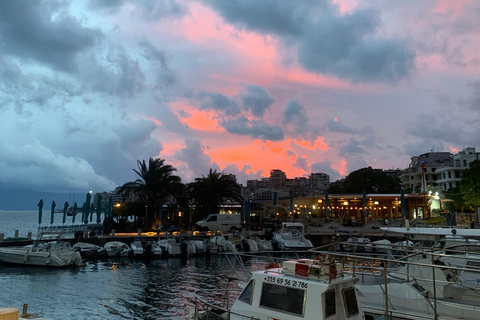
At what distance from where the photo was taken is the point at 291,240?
40688mm

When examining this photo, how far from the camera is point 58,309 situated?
1806 cm

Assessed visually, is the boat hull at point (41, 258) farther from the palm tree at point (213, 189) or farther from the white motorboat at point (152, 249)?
the palm tree at point (213, 189)

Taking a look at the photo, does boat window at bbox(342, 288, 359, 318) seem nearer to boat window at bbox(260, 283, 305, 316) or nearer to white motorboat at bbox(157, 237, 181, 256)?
Answer: boat window at bbox(260, 283, 305, 316)

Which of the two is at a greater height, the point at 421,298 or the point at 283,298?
the point at 283,298

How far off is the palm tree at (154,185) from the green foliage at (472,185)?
154 feet

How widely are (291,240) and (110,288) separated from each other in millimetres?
23210

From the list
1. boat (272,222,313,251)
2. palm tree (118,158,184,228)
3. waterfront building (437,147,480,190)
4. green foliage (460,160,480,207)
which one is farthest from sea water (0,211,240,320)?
waterfront building (437,147,480,190)

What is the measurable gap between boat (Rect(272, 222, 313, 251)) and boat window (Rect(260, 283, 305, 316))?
102 ft

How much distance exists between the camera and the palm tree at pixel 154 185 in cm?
5562

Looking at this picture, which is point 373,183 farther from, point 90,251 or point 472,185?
point 90,251

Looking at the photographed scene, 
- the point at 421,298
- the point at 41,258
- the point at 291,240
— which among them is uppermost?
the point at 421,298

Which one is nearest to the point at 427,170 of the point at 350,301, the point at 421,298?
the point at 421,298

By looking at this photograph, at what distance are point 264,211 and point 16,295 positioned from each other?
6167 cm

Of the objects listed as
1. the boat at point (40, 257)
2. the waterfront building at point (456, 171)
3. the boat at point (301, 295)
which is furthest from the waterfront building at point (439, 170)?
the boat at point (301, 295)
